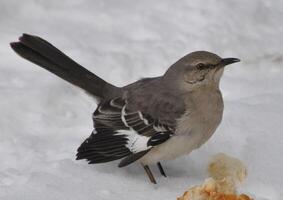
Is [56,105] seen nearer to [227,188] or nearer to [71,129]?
[71,129]

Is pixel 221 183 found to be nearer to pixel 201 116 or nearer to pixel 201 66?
pixel 201 116

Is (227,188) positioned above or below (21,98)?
below

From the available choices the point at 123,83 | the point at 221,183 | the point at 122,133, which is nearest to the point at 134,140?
the point at 122,133

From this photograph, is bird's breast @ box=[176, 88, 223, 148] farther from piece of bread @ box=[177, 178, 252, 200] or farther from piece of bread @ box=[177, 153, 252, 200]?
piece of bread @ box=[177, 178, 252, 200]

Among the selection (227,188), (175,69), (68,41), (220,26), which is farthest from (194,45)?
(227,188)

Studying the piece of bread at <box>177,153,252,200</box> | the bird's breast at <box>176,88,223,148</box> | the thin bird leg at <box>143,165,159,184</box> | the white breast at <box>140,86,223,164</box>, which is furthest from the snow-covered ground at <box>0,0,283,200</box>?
the piece of bread at <box>177,153,252,200</box>

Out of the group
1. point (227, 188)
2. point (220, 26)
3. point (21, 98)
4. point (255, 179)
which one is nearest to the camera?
point (227, 188)
